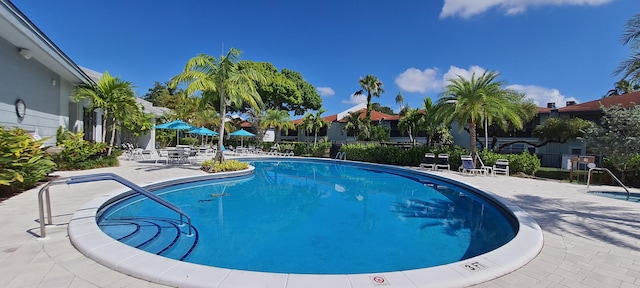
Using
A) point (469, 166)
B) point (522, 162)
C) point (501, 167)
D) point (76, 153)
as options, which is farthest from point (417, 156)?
point (76, 153)

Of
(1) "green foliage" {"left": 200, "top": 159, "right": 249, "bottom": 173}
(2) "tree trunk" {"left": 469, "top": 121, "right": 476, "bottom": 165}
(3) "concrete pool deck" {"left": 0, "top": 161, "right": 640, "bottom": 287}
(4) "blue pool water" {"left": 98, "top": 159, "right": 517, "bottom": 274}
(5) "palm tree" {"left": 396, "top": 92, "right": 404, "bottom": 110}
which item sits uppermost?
(5) "palm tree" {"left": 396, "top": 92, "right": 404, "bottom": 110}

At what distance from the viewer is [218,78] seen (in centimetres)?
1243

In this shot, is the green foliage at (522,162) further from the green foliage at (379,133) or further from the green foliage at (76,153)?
the green foliage at (76,153)

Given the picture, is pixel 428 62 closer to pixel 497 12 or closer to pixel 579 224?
pixel 497 12

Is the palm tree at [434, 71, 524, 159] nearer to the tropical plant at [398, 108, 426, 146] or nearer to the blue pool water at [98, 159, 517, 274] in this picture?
the tropical plant at [398, 108, 426, 146]

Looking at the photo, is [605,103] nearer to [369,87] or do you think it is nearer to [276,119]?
[369,87]

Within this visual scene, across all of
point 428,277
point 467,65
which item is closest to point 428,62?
point 467,65

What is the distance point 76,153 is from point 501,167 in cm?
1912

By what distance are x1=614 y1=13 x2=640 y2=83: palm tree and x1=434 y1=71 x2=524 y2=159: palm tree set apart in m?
6.44

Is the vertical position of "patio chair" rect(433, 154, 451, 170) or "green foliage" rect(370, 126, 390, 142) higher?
"green foliage" rect(370, 126, 390, 142)

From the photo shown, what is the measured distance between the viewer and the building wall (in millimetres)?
8166

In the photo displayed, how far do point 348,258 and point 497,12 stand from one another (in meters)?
15.6

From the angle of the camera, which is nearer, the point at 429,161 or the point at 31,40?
the point at 31,40

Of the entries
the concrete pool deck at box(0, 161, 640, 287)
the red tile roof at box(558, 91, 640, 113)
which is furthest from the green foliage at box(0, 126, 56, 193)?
the red tile roof at box(558, 91, 640, 113)
